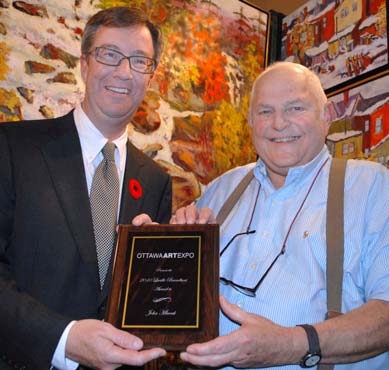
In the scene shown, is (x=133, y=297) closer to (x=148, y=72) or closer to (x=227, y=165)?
(x=148, y=72)

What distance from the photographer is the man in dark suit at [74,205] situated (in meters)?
1.51

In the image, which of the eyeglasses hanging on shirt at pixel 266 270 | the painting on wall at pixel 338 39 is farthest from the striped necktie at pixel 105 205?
the painting on wall at pixel 338 39

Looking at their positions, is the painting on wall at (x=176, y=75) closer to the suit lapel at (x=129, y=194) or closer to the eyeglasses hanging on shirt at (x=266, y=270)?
the suit lapel at (x=129, y=194)

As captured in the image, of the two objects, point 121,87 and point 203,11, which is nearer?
point 121,87

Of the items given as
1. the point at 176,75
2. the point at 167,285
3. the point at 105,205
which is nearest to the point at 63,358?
the point at 167,285

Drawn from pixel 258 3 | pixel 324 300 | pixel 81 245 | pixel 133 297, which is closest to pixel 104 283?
pixel 81 245

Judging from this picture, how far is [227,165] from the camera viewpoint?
11.2 ft

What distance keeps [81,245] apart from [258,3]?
3395 mm

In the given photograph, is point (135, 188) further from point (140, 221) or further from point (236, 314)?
point (236, 314)

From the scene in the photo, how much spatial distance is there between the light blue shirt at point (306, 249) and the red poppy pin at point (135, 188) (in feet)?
1.29

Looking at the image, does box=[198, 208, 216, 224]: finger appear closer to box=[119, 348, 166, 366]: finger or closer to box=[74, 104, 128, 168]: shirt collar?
box=[74, 104, 128, 168]: shirt collar

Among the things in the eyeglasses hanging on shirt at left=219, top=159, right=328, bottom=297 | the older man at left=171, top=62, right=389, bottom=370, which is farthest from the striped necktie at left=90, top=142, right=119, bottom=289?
the eyeglasses hanging on shirt at left=219, top=159, right=328, bottom=297

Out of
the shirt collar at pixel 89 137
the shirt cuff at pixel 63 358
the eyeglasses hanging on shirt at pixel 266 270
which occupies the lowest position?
the shirt cuff at pixel 63 358

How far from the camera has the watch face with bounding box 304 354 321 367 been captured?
4.97ft
